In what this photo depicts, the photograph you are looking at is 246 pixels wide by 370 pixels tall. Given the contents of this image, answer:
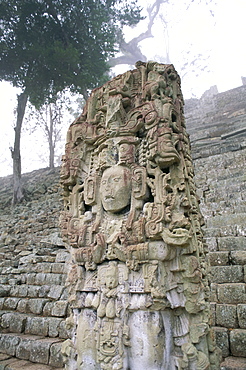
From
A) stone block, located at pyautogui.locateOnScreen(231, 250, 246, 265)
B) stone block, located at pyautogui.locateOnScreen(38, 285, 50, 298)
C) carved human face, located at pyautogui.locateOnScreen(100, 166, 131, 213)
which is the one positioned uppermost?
carved human face, located at pyautogui.locateOnScreen(100, 166, 131, 213)

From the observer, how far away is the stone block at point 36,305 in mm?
4342

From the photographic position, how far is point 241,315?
291cm

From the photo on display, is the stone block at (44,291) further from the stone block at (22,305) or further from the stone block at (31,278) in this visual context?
the stone block at (31,278)

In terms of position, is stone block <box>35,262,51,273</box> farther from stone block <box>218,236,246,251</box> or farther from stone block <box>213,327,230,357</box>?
stone block <box>213,327,230,357</box>

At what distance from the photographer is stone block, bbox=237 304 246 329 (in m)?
2.87

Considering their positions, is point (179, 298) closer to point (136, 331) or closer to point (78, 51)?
point (136, 331)

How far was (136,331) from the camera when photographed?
7.76 ft

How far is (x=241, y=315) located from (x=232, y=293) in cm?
31

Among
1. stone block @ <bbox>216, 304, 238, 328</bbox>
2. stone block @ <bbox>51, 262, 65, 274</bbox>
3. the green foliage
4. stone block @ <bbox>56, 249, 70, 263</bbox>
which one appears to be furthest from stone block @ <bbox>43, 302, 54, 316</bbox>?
the green foliage

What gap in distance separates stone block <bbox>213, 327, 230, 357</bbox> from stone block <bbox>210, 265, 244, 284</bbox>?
69 centimetres

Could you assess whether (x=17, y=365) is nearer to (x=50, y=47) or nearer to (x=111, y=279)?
(x=111, y=279)

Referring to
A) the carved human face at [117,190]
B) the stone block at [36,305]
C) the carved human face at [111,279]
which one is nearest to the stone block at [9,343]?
the stone block at [36,305]

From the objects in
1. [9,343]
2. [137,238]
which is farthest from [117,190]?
[9,343]

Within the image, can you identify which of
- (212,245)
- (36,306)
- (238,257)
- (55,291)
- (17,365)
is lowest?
(17,365)
